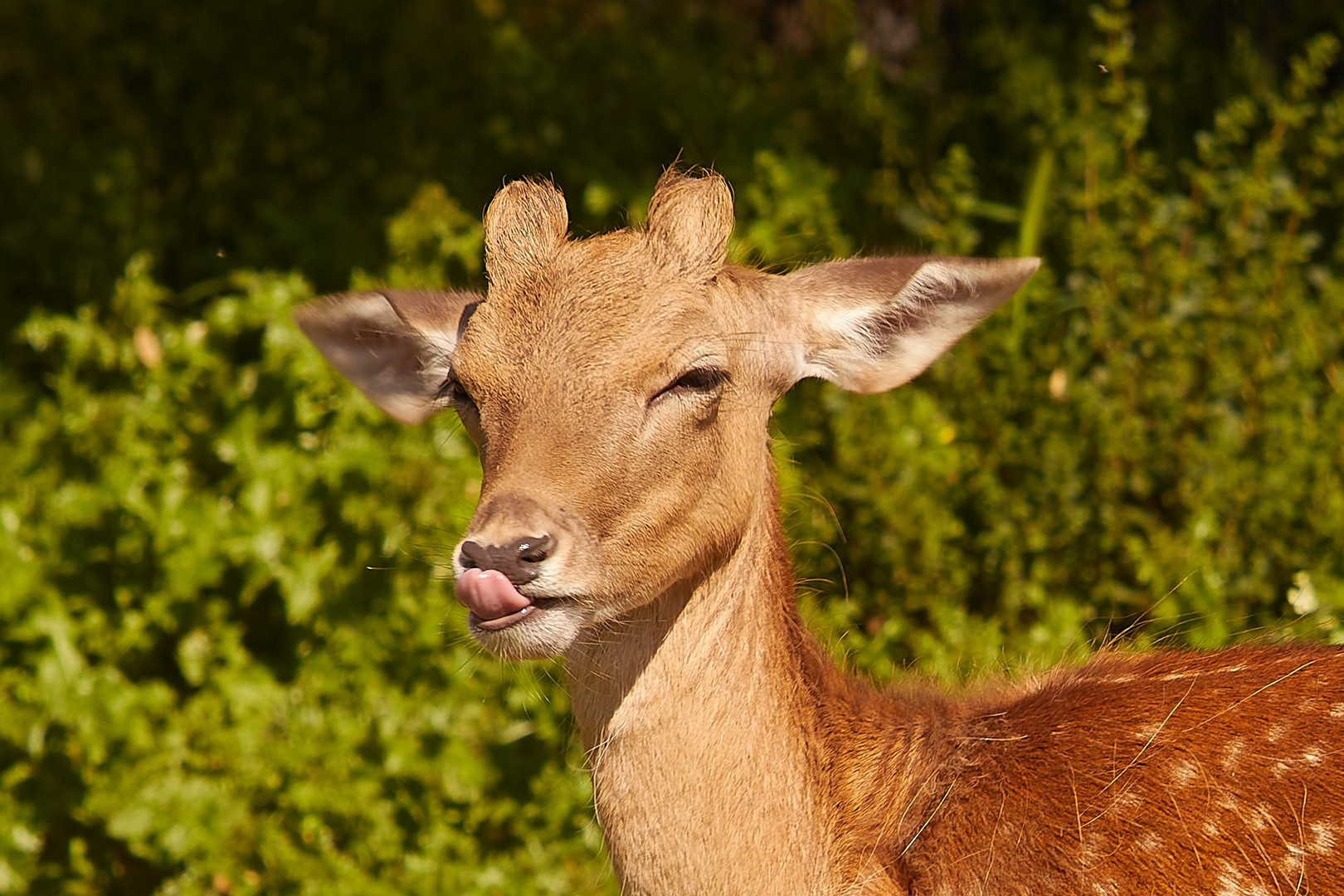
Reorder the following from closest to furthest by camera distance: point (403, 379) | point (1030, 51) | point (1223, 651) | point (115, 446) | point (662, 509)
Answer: point (662, 509), point (1223, 651), point (403, 379), point (115, 446), point (1030, 51)

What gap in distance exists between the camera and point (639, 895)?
3.00 meters

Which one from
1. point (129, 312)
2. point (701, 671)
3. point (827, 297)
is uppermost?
point (129, 312)

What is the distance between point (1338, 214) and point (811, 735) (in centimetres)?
382

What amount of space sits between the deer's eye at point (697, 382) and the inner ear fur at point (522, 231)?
1.40 ft

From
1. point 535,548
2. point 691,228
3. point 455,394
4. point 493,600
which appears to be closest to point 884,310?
point 691,228

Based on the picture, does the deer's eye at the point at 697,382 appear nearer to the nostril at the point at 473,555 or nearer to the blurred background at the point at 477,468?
the nostril at the point at 473,555

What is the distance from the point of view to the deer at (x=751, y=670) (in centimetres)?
274

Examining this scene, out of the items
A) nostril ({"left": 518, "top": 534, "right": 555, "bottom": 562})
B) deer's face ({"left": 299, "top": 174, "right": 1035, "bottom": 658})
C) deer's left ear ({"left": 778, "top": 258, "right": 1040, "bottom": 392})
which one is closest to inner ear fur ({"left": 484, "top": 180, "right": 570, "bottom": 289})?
deer's face ({"left": 299, "top": 174, "right": 1035, "bottom": 658})

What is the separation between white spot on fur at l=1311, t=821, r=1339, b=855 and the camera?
266 centimetres

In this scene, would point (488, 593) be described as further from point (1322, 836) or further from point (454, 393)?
point (1322, 836)

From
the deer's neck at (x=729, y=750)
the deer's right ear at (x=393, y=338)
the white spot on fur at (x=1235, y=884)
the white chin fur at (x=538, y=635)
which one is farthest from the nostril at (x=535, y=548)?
the white spot on fur at (x=1235, y=884)

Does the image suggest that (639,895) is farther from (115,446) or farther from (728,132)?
(728,132)

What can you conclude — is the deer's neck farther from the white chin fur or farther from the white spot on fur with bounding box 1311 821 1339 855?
the white spot on fur with bounding box 1311 821 1339 855

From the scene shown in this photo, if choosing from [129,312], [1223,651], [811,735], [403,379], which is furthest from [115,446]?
[1223,651]
